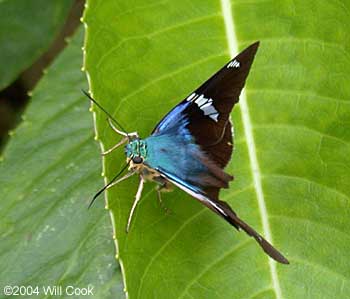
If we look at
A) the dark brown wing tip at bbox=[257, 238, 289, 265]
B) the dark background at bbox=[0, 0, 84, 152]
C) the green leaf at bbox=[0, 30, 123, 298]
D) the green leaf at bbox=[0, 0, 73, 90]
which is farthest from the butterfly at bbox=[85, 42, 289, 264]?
the dark background at bbox=[0, 0, 84, 152]

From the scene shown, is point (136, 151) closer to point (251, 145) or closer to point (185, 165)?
point (185, 165)

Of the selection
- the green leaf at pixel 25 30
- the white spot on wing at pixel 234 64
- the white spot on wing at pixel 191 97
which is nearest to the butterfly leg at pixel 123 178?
the white spot on wing at pixel 191 97

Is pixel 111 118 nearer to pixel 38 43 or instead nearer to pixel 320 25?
pixel 320 25

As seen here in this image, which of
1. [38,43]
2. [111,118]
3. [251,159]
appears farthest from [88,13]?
[38,43]

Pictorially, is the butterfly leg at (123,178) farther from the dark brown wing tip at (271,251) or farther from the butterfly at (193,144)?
the dark brown wing tip at (271,251)

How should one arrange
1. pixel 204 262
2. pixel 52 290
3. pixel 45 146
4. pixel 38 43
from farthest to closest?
Answer: pixel 38 43
pixel 45 146
pixel 52 290
pixel 204 262
